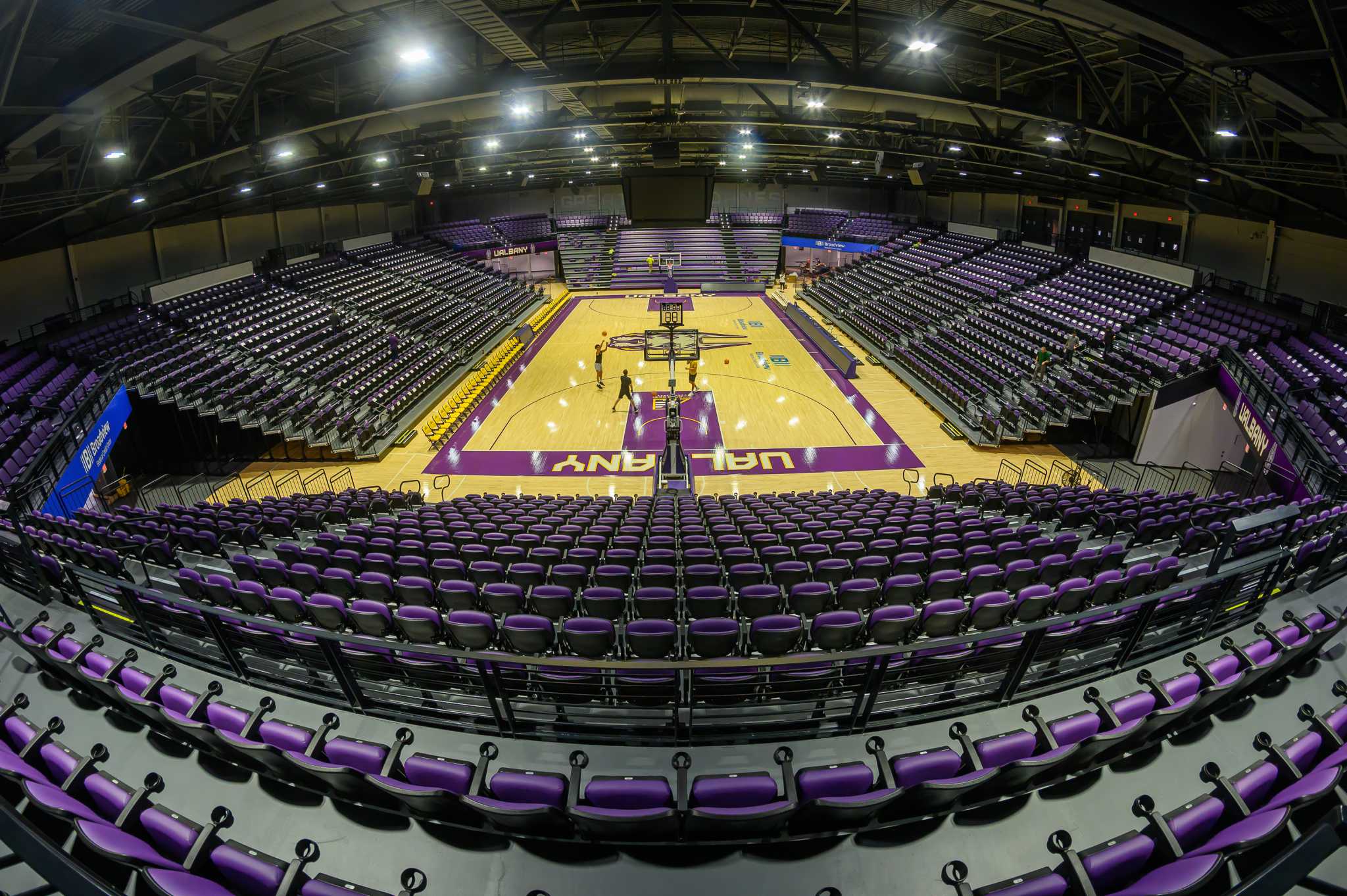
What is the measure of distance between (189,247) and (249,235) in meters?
3.86

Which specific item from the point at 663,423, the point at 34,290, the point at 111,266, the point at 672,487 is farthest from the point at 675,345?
the point at 34,290

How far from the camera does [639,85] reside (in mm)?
14133

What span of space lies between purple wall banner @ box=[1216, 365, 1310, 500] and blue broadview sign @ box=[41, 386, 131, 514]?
22.7 m

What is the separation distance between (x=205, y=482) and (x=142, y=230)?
11724 millimetres

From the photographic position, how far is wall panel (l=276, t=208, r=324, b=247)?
30.0 meters

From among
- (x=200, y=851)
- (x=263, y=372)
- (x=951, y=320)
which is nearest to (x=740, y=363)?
(x=951, y=320)

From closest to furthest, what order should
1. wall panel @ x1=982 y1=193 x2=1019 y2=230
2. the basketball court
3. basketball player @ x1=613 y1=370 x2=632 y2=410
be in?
the basketball court < basketball player @ x1=613 y1=370 x2=632 y2=410 < wall panel @ x1=982 y1=193 x2=1019 y2=230

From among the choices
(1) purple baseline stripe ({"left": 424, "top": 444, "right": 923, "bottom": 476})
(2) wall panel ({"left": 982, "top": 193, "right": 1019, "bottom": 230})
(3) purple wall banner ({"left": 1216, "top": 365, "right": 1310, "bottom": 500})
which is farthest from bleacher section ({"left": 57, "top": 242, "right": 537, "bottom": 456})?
(2) wall panel ({"left": 982, "top": 193, "right": 1019, "bottom": 230})

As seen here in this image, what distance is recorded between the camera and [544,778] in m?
3.44

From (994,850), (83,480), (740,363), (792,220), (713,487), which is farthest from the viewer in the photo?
(792,220)

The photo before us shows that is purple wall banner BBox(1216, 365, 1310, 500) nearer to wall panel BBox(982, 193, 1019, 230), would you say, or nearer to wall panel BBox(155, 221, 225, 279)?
wall panel BBox(982, 193, 1019, 230)

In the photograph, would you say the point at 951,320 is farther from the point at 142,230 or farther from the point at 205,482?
the point at 142,230

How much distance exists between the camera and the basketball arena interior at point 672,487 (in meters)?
3.28

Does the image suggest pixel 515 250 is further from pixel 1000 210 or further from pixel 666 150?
pixel 1000 210
